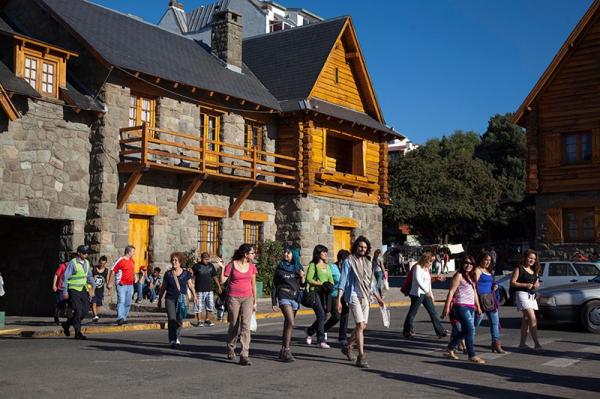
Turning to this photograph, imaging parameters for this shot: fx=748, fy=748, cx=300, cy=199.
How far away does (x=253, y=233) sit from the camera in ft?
88.1

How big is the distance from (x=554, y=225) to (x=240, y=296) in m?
21.1

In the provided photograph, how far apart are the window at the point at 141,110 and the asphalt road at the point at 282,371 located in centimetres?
976

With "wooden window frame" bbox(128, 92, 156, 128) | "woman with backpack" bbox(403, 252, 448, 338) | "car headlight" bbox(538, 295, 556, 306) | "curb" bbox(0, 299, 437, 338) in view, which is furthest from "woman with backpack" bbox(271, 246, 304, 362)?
"wooden window frame" bbox(128, 92, 156, 128)

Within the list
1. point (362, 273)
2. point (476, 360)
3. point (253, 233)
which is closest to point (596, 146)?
point (253, 233)

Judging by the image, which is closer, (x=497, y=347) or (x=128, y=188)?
(x=497, y=347)

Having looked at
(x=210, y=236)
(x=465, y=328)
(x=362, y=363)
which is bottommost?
(x=362, y=363)

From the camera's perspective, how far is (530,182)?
2952 centimetres

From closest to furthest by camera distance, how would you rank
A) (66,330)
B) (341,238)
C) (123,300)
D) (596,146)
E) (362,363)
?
1. (362,363)
2. (66,330)
3. (123,300)
4. (596,146)
5. (341,238)

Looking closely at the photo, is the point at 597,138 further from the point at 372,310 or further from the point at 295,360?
the point at 295,360

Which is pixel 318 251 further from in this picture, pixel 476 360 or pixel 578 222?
pixel 578 222

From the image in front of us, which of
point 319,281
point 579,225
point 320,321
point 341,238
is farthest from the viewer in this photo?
point 341,238

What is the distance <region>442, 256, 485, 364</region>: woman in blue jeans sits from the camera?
11.2 m

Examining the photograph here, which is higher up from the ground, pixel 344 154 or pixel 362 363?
pixel 344 154

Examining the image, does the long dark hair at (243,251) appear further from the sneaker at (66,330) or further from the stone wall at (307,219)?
the stone wall at (307,219)
